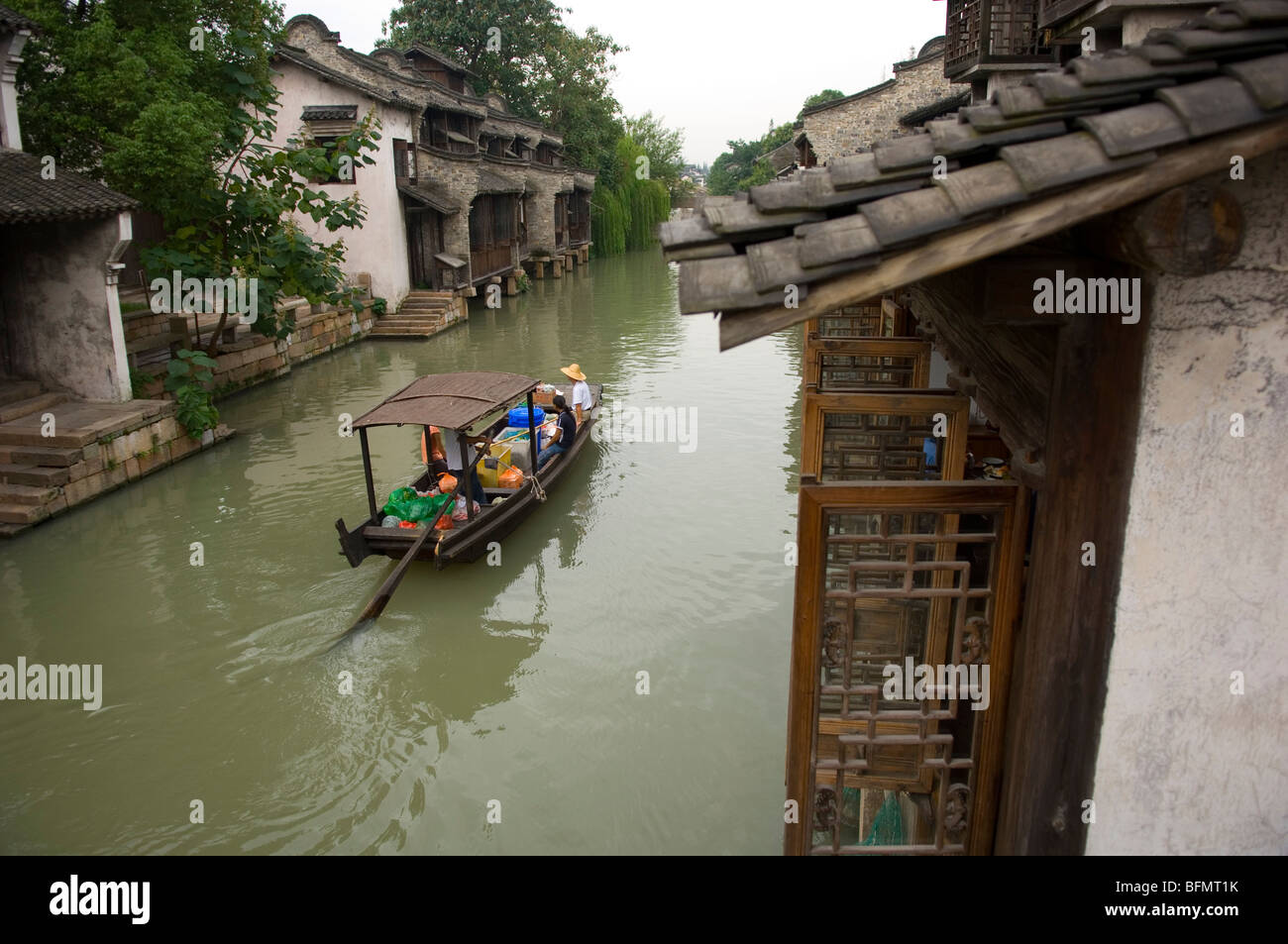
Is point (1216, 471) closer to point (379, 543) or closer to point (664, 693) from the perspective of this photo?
point (664, 693)

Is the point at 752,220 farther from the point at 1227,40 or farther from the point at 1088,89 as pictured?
the point at 1227,40

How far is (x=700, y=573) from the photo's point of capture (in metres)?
8.98

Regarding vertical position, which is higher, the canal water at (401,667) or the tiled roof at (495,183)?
the tiled roof at (495,183)

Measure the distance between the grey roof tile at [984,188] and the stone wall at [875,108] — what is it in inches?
902

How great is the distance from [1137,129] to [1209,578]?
1370 millimetres

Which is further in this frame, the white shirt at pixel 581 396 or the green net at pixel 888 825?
the white shirt at pixel 581 396

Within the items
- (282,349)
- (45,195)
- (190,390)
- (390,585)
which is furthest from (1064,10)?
(282,349)

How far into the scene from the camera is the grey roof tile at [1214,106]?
2115mm

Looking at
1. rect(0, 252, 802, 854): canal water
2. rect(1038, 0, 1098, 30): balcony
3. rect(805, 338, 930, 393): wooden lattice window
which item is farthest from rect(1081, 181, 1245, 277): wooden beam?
rect(0, 252, 802, 854): canal water

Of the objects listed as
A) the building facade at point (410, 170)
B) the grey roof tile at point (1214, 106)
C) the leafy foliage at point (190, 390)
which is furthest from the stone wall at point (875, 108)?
the grey roof tile at point (1214, 106)

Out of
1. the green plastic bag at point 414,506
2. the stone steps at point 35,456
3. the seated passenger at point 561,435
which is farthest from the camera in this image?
the seated passenger at point 561,435

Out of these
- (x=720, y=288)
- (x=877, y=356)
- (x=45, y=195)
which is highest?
(x=45, y=195)

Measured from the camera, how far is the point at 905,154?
2.42 m

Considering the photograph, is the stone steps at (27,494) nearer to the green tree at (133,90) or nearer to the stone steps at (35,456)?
the stone steps at (35,456)
